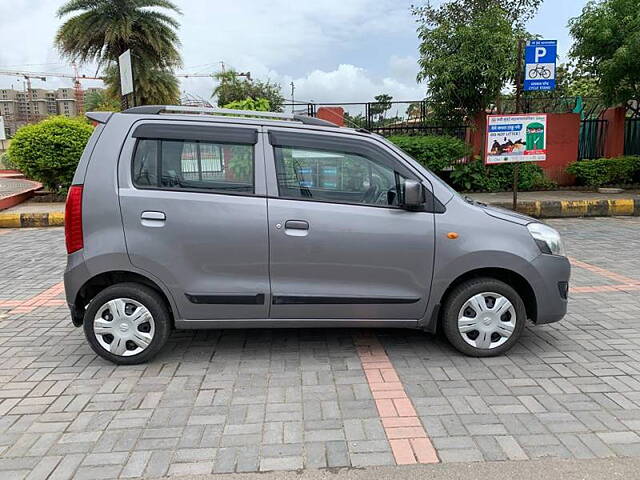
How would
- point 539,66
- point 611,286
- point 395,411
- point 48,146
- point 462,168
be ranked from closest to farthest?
point 395,411
point 611,286
point 539,66
point 48,146
point 462,168

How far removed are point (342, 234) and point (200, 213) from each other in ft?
3.39

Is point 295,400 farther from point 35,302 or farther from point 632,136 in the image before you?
point 632,136

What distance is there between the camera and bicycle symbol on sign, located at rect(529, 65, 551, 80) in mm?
9188

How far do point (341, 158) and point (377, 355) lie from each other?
159 centimetres

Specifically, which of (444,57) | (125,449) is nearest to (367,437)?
(125,449)

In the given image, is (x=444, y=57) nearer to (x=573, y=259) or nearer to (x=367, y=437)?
(x=573, y=259)

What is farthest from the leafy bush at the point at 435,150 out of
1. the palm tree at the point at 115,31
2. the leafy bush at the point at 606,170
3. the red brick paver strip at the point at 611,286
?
the palm tree at the point at 115,31

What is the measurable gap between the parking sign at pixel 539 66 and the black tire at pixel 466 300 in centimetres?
661

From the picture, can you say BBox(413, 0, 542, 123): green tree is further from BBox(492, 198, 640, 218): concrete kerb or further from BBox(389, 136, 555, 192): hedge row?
BBox(492, 198, 640, 218): concrete kerb

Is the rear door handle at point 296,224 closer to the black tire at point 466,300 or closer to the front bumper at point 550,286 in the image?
the black tire at point 466,300

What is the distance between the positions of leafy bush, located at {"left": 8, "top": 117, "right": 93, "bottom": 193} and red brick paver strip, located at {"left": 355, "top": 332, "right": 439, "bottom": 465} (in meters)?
9.49

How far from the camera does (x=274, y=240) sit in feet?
12.1

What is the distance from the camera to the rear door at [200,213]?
11.9 ft

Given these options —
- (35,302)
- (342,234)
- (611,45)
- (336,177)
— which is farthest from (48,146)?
(611,45)
